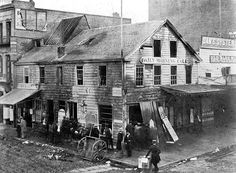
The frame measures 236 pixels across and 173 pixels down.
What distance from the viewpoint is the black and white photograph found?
21055 mm

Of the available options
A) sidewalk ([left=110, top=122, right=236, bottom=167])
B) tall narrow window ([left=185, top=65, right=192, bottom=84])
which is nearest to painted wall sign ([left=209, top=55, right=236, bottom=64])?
tall narrow window ([left=185, top=65, right=192, bottom=84])

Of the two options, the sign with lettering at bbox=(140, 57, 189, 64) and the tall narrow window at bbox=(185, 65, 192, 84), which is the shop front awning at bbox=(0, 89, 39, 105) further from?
the tall narrow window at bbox=(185, 65, 192, 84)

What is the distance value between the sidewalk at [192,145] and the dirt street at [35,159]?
2.40 meters

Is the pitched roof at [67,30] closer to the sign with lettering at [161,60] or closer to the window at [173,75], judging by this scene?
the sign with lettering at [161,60]

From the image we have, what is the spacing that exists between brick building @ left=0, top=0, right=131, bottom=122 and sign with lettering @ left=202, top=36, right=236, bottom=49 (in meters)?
10.8

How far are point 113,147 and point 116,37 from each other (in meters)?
8.37

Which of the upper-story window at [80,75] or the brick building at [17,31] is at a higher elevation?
the brick building at [17,31]

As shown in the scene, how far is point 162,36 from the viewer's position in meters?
26.6

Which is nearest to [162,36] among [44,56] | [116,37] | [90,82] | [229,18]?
[116,37]

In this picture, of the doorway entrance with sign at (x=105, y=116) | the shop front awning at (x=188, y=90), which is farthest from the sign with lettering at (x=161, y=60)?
the doorway entrance with sign at (x=105, y=116)

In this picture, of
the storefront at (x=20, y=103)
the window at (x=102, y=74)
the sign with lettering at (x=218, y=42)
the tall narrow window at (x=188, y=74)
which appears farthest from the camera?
the sign with lettering at (x=218, y=42)

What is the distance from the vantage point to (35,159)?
20.9m

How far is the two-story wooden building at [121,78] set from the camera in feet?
80.4

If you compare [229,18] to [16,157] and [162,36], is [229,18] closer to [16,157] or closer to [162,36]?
[162,36]
